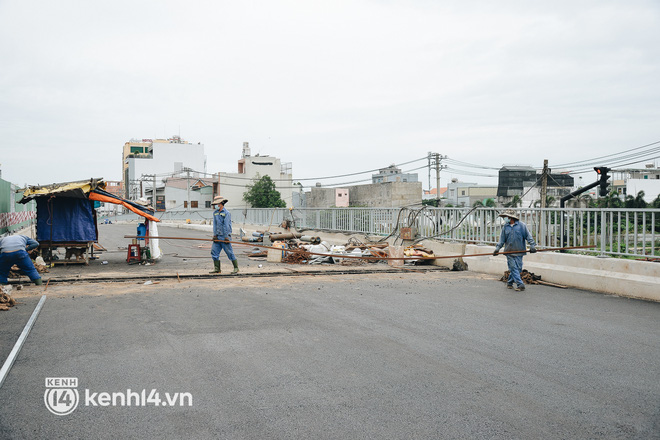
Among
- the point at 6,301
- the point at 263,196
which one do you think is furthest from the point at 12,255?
the point at 263,196

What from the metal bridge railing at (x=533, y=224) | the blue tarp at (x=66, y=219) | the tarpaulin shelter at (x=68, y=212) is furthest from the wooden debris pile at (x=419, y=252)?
the blue tarp at (x=66, y=219)

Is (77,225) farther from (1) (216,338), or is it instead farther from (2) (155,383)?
(2) (155,383)

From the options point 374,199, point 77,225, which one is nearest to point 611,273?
point 77,225

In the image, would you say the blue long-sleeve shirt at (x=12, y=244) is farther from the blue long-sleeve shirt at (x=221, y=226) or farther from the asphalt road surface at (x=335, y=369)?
the blue long-sleeve shirt at (x=221, y=226)

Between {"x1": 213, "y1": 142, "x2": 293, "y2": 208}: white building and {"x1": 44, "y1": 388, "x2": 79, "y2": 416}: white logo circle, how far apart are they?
7632cm

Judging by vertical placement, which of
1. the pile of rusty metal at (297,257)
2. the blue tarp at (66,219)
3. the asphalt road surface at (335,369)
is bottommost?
the asphalt road surface at (335,369)

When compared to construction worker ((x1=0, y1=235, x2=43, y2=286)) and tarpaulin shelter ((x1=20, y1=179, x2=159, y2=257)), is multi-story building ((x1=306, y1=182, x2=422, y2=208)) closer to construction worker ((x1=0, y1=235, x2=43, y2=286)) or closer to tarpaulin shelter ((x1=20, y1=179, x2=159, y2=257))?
tarpaulin shelter ((x1=20, y1=179, x2=159, y2=257))

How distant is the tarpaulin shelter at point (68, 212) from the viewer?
14586 mm

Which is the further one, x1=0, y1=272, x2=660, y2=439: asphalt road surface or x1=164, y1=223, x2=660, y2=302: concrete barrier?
x1=164, y1=223, x2=660, y2=302: concrete barrier

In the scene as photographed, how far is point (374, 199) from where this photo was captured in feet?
243

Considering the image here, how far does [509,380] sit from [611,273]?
680cm

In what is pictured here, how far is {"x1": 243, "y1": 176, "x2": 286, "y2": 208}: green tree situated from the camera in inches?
3029
